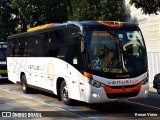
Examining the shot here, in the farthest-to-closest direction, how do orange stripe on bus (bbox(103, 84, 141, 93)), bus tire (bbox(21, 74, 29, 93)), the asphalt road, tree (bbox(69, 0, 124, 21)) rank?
tree (bbox(69, 0, 124, 21))
bus tire (bbox(21, 74, 29, 93))
orange stripe on bus (bbox(103, 84, 141, 93))
the asphalt road

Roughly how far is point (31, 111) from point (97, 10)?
12.6m

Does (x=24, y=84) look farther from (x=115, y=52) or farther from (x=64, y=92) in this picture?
(x=115, y=52)

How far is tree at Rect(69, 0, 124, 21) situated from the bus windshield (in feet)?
36.2

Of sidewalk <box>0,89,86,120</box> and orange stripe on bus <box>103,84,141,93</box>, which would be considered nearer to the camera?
sidewalk <box>0,89,86,120</box>

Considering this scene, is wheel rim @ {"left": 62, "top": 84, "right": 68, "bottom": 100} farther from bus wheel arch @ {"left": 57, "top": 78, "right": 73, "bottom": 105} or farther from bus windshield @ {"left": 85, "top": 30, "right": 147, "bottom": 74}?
bus windshield @ {"left": 85, "top": 30, "right": 147, "bottom": 74}

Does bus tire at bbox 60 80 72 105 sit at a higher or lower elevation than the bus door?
lower

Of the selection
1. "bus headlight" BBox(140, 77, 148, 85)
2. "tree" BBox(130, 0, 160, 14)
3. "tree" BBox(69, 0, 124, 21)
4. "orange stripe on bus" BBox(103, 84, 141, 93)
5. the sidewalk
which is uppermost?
"tree" BBox(69, 0, 124, 21)

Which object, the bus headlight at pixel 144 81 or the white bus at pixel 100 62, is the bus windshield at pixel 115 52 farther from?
the bus headlight at pixel 144 81

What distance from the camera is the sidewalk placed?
10.5 m

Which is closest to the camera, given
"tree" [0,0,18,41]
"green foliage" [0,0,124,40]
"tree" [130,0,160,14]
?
"tree" [130,0,160,14]

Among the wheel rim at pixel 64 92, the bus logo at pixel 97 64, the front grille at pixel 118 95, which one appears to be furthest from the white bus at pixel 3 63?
the front grille at pixel 118 95

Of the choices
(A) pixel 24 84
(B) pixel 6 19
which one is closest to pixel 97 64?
(A) pixel 24 84

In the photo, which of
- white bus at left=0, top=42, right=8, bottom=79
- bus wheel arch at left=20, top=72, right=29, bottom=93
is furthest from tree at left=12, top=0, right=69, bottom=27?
bus wheel arch at left=20, top=72, right=29, bottom=93

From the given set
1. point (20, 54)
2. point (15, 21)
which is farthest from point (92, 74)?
point (15, 21)
